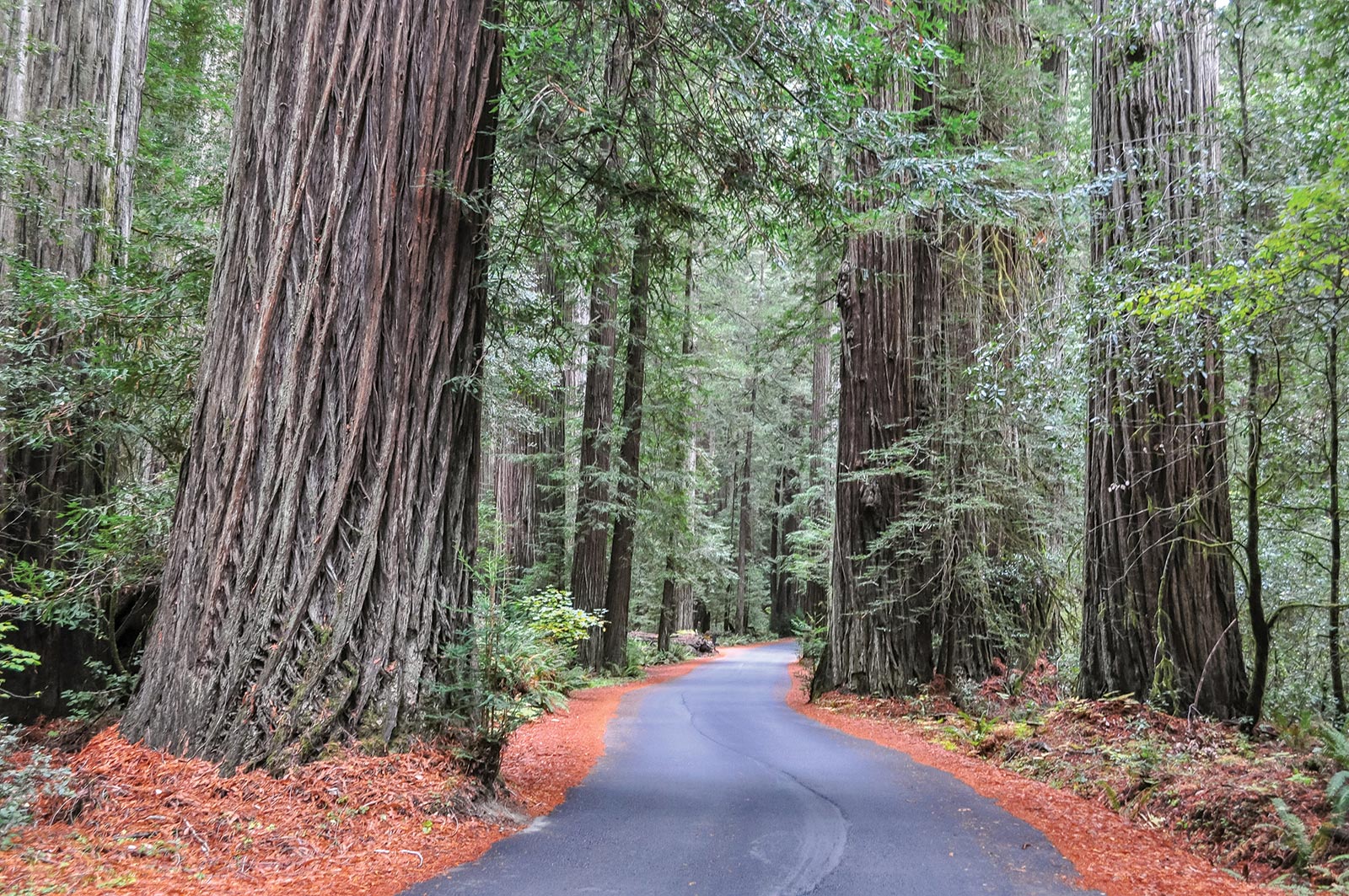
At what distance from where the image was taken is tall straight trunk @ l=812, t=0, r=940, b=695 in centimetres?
1259

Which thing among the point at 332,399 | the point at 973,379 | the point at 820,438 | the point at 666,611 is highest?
the point at 820,438

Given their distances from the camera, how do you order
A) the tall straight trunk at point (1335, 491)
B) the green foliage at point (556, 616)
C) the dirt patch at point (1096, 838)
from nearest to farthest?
the dirt patch at point (1096, 838), the tall straight trunk at point (1335, 491), the green foliage at point (556, 616)

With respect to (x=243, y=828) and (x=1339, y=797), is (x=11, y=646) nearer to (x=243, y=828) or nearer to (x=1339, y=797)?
(x=243, y=828)

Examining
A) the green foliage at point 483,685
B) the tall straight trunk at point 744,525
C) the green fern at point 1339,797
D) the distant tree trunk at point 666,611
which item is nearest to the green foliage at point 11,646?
the green foliage at point 483,685

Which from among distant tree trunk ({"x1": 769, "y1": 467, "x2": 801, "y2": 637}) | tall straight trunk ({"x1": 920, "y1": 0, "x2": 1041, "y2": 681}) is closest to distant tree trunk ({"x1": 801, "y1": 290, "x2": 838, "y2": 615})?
distant tree trunk ({"x1": 769, "y1": 467, "x2": 801, "y2": 637})

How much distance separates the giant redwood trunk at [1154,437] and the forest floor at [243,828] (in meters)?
6.19

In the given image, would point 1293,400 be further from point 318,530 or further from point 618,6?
point 318,530

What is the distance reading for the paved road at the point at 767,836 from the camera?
4168 mm

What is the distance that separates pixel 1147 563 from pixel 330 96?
8.68 meters

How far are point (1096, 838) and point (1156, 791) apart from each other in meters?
1.02

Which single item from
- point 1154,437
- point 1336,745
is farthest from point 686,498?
point 1336,745

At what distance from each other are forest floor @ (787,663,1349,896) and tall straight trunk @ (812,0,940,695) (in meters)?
2.78

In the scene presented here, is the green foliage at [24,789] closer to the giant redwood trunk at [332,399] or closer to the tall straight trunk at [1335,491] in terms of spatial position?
the giant redwood trunk at [332,399]

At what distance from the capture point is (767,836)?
507 centimetres
